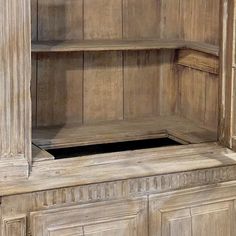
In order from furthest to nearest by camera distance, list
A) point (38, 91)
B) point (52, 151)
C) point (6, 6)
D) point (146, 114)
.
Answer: point (146, 114) < point (38, 91) < point (52, 151) < point (6, 6)

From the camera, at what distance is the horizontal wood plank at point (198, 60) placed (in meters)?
2.82

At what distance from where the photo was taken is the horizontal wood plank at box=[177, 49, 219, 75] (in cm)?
282

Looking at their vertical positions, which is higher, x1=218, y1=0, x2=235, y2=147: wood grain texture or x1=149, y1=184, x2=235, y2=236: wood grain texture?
x1=218, y1=0, x2=235, y2=147: wood grain texture

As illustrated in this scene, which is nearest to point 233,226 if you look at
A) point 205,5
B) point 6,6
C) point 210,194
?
point 210,194

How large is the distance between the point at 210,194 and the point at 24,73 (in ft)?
2.71

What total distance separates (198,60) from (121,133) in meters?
0.49

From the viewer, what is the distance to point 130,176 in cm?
224

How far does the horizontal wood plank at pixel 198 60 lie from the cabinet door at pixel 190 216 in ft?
2.09

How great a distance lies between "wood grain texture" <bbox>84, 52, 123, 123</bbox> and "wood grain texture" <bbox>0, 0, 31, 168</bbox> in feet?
2.76

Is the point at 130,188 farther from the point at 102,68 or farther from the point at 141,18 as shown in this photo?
the point at 141,18

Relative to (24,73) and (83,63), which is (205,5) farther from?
(24,73)

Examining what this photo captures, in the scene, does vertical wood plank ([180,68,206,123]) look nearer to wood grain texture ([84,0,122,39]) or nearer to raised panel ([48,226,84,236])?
wood grain texture ([84,0,122,39])

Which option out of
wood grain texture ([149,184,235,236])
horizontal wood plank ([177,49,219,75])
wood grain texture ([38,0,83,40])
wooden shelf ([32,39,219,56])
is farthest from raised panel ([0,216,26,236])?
horizontal wood plank ([177,49,219,75])

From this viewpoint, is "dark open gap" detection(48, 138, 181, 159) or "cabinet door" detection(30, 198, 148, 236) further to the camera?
"dark open gap" detection(48, 138, 181, 159)
